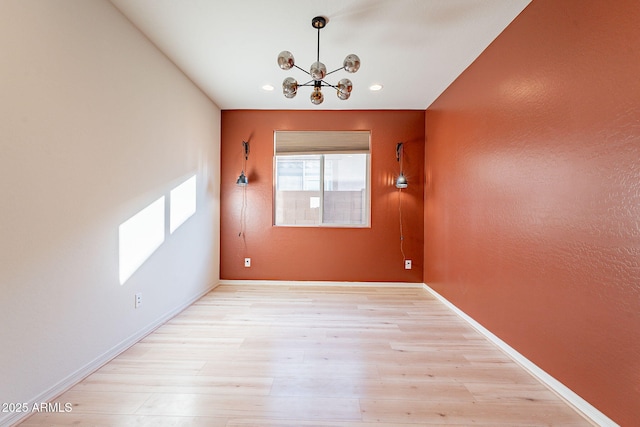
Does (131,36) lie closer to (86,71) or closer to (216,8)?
(86,71)

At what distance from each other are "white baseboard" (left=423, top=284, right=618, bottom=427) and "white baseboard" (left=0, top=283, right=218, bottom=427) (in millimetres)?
3044

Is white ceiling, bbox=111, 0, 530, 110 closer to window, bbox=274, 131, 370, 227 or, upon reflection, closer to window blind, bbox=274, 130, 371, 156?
window blind, bbox=274, 130, 371, 156

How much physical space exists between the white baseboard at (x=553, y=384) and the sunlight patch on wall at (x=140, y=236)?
121 inches

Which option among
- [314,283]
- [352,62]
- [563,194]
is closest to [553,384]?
[563,194]

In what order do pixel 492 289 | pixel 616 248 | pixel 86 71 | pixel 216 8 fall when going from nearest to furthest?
pixel 616 248 < pixel 86 71 < pixel 216 8 < pixel 492 289

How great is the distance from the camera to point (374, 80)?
3094 millimetres

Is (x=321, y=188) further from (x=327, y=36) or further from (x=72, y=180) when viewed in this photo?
(x=72, y=180)

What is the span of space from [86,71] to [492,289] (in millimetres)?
3519

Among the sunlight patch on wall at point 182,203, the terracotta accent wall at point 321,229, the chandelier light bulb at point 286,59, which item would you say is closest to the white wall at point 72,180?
the sunlight patch on wall at point 182,203

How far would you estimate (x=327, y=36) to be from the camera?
233cm

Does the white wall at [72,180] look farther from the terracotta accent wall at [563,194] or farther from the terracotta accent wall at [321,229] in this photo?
the terracotta accent wall at [563,194]

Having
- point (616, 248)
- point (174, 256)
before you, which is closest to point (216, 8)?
point (174, 256)

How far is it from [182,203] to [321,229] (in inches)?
76.3

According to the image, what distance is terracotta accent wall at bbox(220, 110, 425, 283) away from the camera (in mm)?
4023
